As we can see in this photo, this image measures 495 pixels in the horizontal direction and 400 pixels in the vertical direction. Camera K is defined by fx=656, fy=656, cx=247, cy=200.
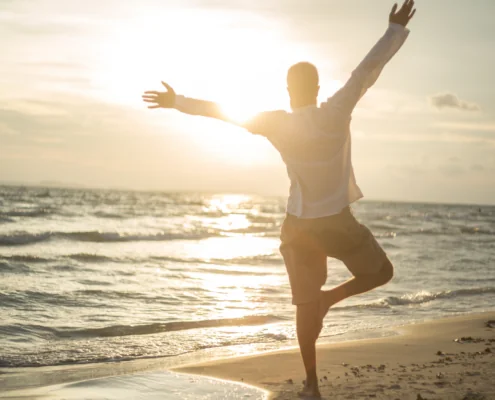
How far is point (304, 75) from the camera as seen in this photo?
4227 millimetres

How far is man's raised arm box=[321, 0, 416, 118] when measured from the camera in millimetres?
4039

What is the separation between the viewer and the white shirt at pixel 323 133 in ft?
13.3

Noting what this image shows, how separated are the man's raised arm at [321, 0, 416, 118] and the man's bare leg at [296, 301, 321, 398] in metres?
1.41

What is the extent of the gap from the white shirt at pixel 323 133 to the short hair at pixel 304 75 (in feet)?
0.64

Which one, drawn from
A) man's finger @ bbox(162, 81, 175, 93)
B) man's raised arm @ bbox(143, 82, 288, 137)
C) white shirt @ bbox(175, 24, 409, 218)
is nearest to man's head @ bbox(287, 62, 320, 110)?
white shirt @ bbox(175, 24, 409, 218)

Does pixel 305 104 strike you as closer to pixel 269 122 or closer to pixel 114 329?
pixel 269 122

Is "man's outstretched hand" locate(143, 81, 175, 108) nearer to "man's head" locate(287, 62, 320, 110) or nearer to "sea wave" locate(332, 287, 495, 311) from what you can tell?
"man's head" locate(287, 62, 320, 110)

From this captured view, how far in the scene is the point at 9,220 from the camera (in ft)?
108

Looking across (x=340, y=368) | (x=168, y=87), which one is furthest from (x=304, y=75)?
(x=340, y=368)

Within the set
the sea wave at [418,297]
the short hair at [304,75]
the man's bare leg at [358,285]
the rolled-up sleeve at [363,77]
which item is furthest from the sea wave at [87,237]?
the rolled-up sleeve at [363,77]

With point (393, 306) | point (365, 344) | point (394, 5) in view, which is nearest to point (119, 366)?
point (365, 344)

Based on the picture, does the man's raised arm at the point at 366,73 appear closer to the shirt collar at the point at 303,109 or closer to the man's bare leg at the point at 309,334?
the shirt collar at the point at 303,109

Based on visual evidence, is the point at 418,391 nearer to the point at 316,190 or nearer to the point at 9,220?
the point at 316,190

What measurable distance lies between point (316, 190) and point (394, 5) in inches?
51.4
